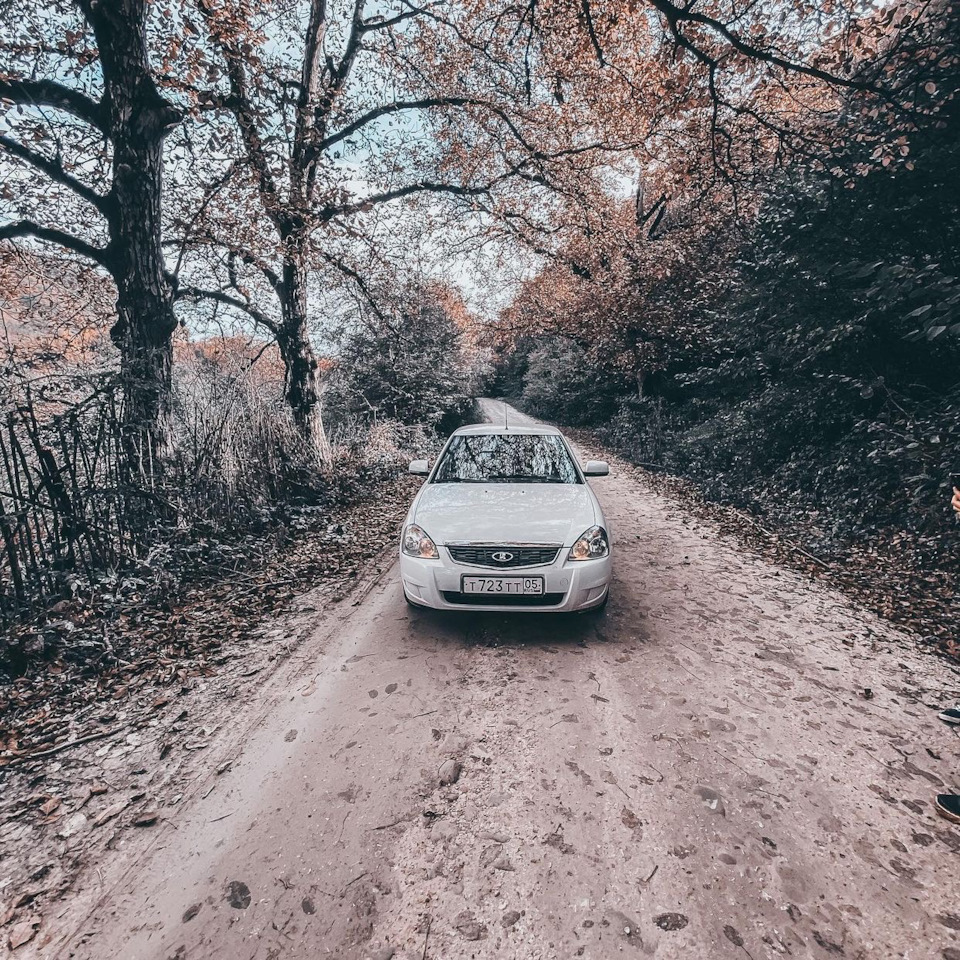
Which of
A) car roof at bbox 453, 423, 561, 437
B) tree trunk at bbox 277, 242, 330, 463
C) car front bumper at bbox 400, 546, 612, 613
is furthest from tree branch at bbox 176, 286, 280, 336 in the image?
car front bumper at bbox 400, 546, 612, 613

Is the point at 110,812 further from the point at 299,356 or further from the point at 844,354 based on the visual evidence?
the point at 844,354

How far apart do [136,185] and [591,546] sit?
277 inches

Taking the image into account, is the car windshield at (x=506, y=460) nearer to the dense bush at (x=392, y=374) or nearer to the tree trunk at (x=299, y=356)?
the tree trunk at (x=299, y=356)

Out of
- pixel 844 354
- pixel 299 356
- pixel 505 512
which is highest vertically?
pixel 299 356

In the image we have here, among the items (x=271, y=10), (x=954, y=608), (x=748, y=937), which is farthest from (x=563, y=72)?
(x=748, y=937)

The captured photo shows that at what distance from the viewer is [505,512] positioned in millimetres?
4113

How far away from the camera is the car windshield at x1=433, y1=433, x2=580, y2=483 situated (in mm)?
4871

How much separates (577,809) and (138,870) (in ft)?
6.77

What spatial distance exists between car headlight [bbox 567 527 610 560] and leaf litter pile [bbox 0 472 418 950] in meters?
2.49

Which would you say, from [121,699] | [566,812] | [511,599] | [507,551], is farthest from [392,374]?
[566,812]

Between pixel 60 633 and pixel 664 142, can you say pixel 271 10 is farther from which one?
pixel 60 633

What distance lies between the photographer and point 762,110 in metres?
8.75

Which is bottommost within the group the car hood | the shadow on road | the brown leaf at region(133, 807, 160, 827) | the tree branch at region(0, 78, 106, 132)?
the brown leaf at region(133, 807, 160, 827)

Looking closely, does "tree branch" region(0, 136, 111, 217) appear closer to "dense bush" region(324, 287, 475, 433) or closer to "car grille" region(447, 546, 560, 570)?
"car grille" region(447, 546, 560, 570)
